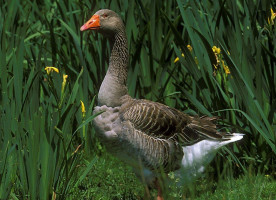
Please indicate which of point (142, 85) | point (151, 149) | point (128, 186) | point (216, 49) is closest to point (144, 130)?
point (151, 149)

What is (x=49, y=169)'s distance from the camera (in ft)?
13.1

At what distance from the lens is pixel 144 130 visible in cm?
503

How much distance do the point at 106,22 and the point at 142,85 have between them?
1160mm

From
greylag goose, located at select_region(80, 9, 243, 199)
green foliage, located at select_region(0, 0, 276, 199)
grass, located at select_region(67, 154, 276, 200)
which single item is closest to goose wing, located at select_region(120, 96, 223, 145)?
greylag goose, located at select_region(80, 9, 243, 199)

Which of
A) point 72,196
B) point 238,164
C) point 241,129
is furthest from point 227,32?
point 72,196

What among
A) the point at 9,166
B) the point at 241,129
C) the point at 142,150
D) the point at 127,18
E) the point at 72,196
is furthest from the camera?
the point at 127,18

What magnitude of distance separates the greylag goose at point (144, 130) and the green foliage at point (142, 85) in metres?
0.21

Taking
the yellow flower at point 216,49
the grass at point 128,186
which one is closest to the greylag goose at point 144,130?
the grass at point 128,186

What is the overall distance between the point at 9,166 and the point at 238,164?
2.43 m

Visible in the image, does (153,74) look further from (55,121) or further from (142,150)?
(55,121)

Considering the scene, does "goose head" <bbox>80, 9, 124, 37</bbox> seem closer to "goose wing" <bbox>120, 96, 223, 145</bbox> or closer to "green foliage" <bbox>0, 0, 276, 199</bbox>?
"green foliage" <bbox>0, 0, 276, 199</bbox>

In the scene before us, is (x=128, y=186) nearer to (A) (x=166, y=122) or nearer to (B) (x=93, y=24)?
(A) (x=166, y=122)

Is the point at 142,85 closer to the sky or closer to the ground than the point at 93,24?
closer to the ground

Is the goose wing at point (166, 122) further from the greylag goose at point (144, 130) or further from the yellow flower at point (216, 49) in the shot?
the yellow flower at point (216, 49)
